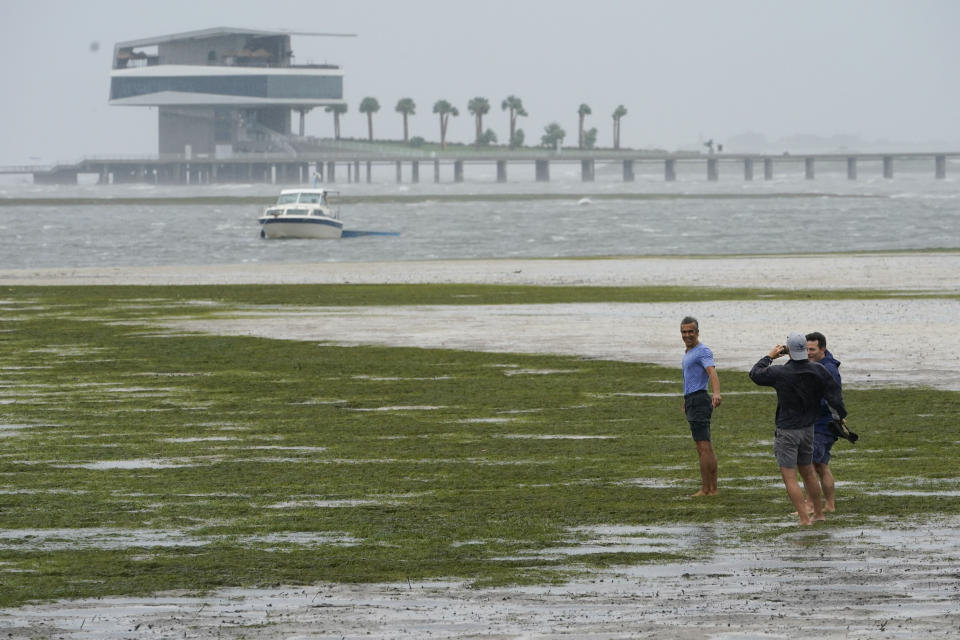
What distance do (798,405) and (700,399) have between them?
1644mm

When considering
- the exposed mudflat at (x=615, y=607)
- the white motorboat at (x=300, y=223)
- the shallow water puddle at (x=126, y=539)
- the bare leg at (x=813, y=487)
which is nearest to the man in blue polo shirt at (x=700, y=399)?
the bare leg at (x=813, y=487)

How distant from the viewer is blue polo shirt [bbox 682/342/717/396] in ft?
49.1

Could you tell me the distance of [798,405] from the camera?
13508 millimetres

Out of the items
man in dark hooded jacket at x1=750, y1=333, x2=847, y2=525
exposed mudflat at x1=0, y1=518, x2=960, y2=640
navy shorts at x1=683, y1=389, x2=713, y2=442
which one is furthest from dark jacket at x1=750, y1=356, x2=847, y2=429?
navy shorts at x1=683, y1=389, x2=713, y2=442

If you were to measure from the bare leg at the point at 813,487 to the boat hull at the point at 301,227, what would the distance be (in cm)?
7906

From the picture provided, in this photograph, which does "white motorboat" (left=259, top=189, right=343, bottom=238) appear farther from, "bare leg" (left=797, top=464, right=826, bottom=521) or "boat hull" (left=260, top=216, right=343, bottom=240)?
"bare leg" (left=797, top=464, right=826, bottom=521)

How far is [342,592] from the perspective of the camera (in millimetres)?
11617

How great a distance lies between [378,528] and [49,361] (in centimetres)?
1490

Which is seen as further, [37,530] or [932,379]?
[932,379]

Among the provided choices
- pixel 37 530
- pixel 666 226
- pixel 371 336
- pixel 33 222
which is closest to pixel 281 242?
pixel 666 226

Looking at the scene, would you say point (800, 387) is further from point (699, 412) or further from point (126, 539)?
point (126, 539)

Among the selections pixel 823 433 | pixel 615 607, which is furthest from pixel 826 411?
pixel 615 607

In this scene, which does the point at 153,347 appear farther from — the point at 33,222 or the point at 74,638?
the point at 33,222

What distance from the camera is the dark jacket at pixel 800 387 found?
Answer: 13281 mm
